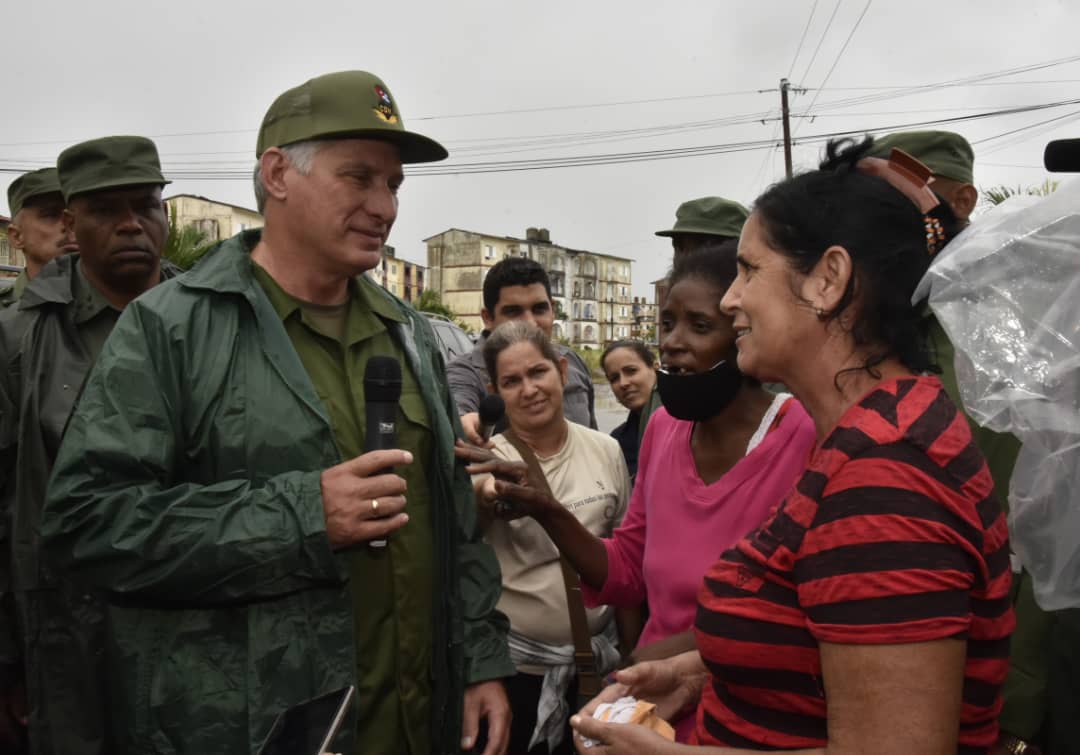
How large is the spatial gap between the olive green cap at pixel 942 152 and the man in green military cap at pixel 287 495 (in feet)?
6.44

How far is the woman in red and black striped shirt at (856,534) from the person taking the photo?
1.30 metres

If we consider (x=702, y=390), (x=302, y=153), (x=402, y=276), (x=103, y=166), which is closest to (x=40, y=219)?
(x=103, y=166)

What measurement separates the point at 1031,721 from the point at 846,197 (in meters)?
1.40

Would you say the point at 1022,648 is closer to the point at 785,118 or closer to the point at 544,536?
the point at 544,536

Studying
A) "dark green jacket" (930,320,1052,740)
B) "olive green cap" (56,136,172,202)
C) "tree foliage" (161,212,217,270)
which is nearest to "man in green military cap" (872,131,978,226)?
"dark green jacket" (930,320,1052,740)

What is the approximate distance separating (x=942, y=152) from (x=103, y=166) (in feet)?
11.2

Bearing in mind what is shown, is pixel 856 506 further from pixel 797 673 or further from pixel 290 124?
pixel 290 124

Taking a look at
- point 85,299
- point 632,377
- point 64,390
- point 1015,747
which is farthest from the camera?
point 632,377

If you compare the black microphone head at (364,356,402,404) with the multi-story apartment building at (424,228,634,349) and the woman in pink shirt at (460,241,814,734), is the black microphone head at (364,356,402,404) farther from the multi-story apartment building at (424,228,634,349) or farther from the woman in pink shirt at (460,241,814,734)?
the multi-story apartment building at (424,228,634,349)

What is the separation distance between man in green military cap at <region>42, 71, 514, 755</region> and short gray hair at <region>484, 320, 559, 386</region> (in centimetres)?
100

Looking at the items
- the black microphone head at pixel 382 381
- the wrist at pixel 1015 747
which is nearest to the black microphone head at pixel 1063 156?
the wrist at pixel 1015 747

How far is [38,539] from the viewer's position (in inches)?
117

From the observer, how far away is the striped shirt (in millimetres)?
1304

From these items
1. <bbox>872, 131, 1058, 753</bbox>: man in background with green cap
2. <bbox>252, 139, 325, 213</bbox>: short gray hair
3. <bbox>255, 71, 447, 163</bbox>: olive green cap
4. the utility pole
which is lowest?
<bbox>872, 131, 1058, 753</bbox>: man in background with green cap
